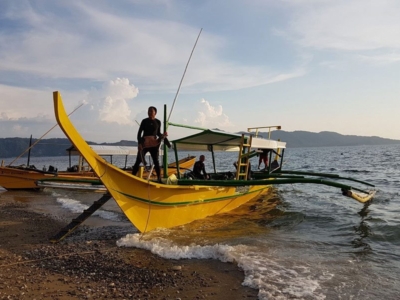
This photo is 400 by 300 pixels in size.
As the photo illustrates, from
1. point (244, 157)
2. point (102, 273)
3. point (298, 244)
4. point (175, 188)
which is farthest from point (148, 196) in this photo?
point (244, 157)

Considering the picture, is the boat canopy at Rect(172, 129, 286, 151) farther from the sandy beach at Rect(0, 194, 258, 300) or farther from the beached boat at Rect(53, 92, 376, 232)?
the sandy beach at Rect(0, 194, 258, 300)

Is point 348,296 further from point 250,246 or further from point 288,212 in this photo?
point 288,212

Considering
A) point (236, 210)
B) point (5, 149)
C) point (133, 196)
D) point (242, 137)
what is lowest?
point (5, 149)

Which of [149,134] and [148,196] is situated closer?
[148,196]

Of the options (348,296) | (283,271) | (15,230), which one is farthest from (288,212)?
(15,230)

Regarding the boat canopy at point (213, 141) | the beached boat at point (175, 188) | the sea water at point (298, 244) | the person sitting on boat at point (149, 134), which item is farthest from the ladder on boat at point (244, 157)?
the person sitting on boat at point (149, 134)

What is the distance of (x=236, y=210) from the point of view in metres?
13.7

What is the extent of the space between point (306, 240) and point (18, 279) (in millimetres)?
7033

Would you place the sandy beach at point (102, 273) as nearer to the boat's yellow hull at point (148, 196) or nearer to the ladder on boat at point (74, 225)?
the ladder on boat at point (74, 225)

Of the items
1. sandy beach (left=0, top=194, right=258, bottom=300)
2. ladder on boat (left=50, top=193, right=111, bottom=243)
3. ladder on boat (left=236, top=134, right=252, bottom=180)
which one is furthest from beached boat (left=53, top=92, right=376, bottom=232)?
sandy beach (left=0, top=194, right=258, bottom=300)

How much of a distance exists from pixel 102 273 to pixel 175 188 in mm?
3711

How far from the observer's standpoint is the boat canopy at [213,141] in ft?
36.0

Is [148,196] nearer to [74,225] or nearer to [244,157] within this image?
[74,225]

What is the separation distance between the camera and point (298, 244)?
9.04 metres
